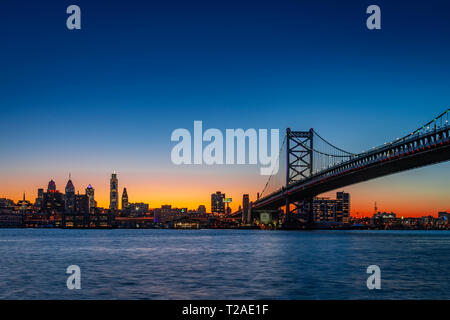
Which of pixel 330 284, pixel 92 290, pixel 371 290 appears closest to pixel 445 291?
pixel 371 290

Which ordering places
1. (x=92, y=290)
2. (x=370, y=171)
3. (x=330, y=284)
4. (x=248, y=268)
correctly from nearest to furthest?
(x=92, y=290) → (x=330, y=284) → (x=248, y=268) → (x=370, y=171)

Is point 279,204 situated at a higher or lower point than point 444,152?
lower

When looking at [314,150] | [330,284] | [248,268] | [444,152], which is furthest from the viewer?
[314,150]
